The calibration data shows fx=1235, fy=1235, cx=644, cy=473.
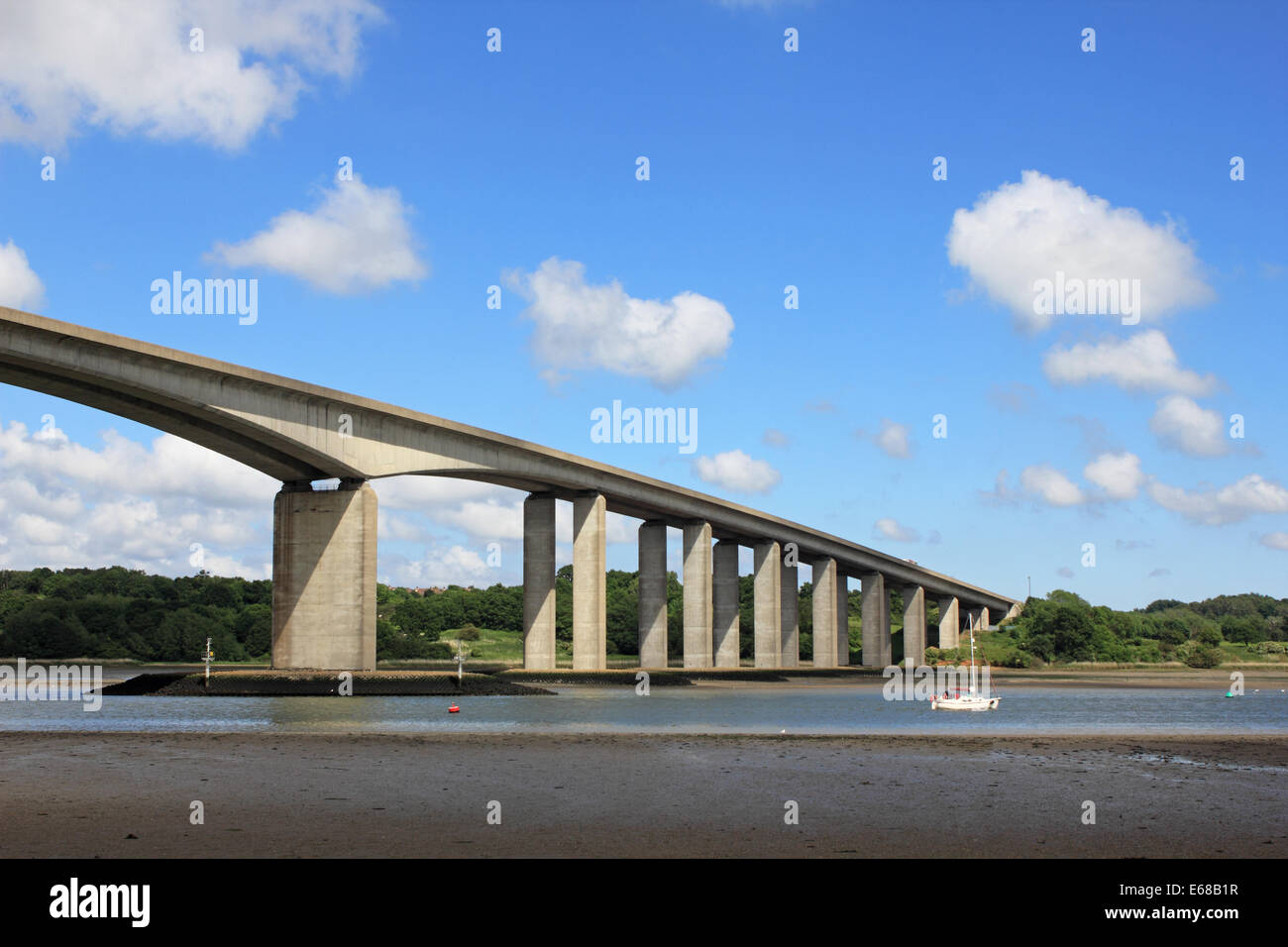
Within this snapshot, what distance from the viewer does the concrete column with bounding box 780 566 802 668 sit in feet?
411

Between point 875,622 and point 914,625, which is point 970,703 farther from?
point 914,625

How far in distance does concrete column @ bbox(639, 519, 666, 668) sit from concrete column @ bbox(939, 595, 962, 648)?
65.7m

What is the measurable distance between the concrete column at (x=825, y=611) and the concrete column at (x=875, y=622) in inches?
364

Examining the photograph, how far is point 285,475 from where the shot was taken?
71188 millimetres

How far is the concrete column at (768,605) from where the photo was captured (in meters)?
117

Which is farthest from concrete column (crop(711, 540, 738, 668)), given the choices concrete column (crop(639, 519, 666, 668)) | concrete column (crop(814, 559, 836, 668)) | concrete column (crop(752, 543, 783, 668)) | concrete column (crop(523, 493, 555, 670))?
concrete column (crop(523, 493, 555, 670))

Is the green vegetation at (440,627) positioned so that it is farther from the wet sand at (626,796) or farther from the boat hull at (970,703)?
the wet sand at (626,796)

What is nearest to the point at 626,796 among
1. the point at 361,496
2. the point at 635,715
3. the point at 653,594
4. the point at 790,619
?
the point at 635,715

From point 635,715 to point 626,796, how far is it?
2996 cm

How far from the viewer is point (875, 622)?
139 metres

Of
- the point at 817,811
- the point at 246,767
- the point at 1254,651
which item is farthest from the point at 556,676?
the point at 1254,651
